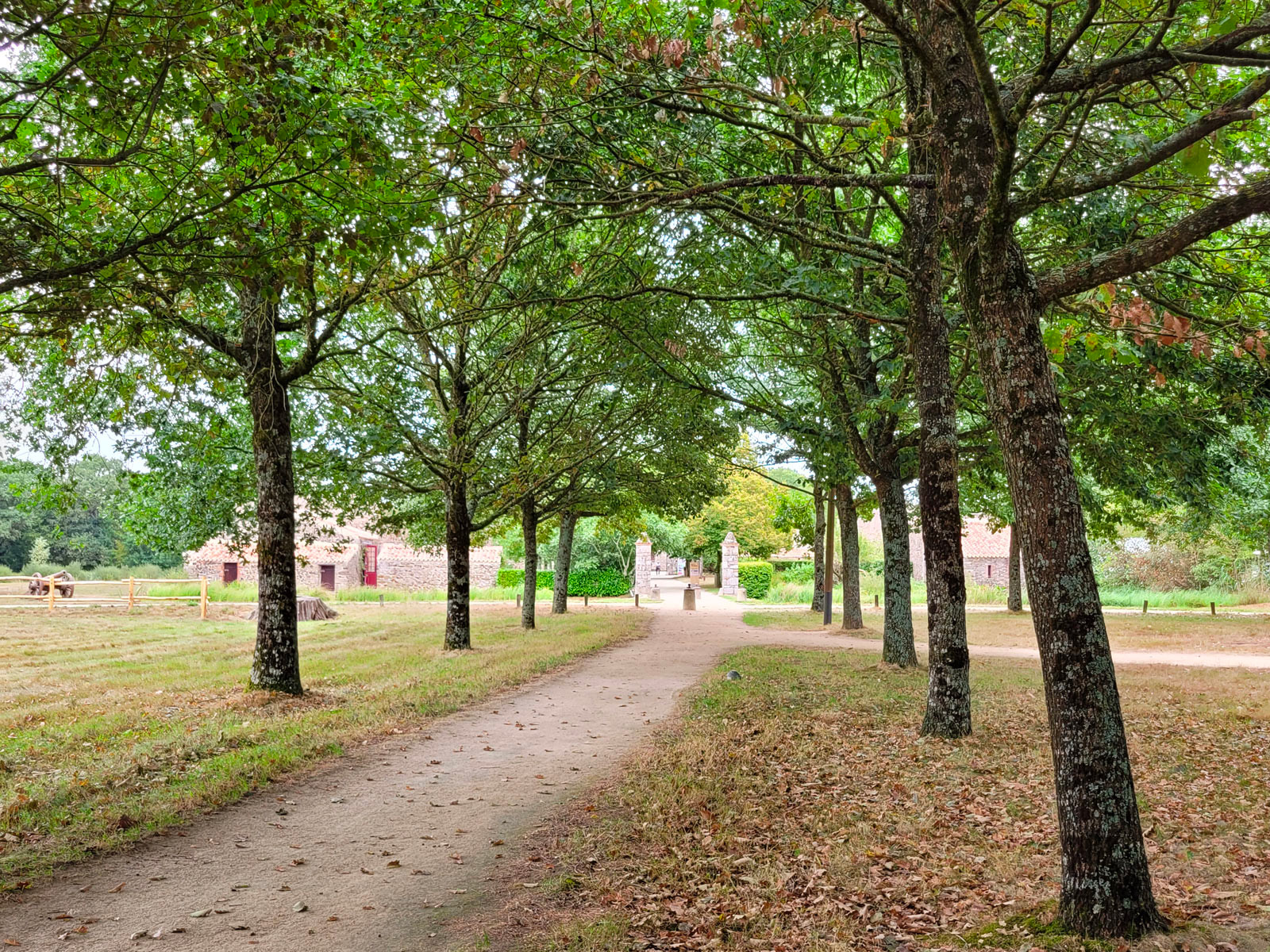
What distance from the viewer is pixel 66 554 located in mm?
51062

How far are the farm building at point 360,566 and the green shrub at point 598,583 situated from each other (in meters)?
5.44

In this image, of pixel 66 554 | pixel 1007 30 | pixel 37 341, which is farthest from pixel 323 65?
pixel 66 554

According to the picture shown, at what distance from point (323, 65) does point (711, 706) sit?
8428mm

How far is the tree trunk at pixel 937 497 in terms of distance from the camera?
823 centimetres

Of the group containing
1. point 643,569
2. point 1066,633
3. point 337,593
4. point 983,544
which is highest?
point 1066,633

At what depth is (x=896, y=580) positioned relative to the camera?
13.8m

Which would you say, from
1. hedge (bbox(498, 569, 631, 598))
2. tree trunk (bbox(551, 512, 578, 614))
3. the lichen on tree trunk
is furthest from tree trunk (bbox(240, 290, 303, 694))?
hedge (bbox(498, 569, 631, 598))

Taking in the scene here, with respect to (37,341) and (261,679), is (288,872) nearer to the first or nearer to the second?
(261,679)

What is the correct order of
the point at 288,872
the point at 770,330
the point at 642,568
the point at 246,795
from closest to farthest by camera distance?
the point at 288,872
the point at 246,795
the point at 770,330
the point at 642,568

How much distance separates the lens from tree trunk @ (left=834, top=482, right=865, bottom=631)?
2234 cm

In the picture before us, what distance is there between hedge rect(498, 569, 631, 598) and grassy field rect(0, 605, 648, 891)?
75.1 ft

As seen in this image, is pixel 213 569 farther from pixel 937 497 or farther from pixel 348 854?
pixel 937 497

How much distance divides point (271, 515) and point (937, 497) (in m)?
8.41

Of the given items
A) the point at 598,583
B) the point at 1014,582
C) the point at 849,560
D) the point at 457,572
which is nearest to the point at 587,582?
the point at 598,583
